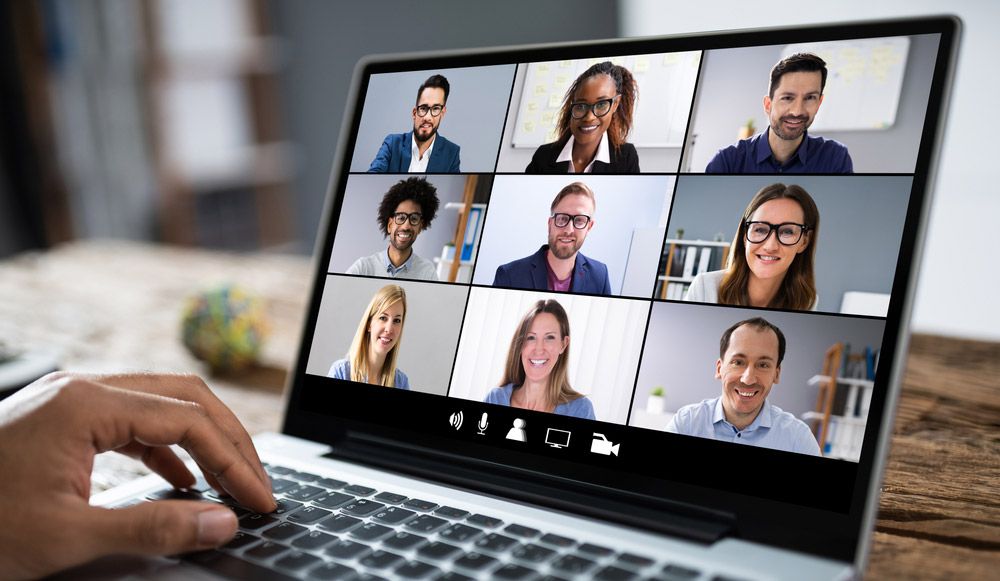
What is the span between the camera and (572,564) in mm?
443

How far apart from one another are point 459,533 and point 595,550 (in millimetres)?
88

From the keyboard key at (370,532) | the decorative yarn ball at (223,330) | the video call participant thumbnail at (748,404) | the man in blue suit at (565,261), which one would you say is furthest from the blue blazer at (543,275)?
the decorative yarn ball at (223,330)

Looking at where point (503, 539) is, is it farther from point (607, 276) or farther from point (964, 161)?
point (964, 161)

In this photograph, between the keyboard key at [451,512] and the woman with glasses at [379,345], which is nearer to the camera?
the keyboard key at [451,512]

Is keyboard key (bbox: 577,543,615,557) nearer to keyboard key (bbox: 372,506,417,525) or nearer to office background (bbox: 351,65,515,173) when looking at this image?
keyboard key (bbox: 372,506,417,525)

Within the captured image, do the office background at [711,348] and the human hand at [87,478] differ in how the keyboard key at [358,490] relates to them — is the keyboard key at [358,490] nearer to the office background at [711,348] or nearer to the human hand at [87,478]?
the human hand at [87,478]

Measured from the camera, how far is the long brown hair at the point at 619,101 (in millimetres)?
601

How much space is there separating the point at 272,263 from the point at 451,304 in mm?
1086

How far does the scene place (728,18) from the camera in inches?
102

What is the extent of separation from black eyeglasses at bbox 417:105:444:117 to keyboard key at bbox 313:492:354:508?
0.33 metres

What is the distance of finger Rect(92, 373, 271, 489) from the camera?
57 centimetres

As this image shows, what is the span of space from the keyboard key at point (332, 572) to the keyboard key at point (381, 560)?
1 cm

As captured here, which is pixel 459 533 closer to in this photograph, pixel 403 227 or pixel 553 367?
pixel 553 367

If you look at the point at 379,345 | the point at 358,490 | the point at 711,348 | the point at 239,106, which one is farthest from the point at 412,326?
the point at 239,106
